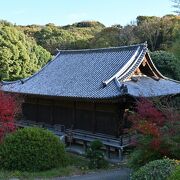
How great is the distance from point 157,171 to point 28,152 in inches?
279

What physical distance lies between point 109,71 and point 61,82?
3720 millimetres

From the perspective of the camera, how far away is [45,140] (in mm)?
15578

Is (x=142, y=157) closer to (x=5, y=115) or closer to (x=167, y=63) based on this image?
(x=5, y=115)

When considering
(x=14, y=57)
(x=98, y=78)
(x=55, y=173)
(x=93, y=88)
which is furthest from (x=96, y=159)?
(x=14, y=57)

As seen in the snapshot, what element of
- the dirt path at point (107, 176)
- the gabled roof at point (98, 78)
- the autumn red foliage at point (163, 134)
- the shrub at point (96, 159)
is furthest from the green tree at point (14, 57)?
the autumn red foliage at point (163, 134)

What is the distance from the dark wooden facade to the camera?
2012 centimetres

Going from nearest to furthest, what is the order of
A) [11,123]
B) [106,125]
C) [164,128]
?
1. [164,128]
2. [11,123]
3. [106,125]

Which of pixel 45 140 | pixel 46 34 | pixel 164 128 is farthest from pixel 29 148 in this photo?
pixel 46 34

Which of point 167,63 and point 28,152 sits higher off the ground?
point 167,63

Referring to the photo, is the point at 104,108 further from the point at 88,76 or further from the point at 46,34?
the point at 46,34

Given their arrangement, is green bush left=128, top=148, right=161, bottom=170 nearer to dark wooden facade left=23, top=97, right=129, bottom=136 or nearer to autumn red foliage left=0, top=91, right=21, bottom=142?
autumn red foliage left=0, top=91, right=21, bottom=142

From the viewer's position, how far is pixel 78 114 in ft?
74.2

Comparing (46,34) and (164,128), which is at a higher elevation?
(46,34)

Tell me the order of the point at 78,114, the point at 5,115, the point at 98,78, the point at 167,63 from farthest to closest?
the point at 167,63 → the point at 98,78 → the point at 78,114 → the point at 5,115
